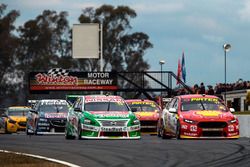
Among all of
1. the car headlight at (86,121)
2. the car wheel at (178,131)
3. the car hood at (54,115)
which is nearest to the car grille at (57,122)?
the car hood at (54,115)

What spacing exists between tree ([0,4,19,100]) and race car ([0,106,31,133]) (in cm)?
4450

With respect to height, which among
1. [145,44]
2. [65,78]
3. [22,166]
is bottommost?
[22,166]

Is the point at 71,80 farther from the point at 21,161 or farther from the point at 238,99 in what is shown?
the point at 21,161

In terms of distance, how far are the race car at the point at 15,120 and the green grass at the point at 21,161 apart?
80.1 feet

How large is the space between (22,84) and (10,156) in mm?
74104

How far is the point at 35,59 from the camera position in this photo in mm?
87188

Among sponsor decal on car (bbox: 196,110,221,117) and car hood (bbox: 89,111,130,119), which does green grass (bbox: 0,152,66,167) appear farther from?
sponsor decal on car (bbox: 196,110,221,117)

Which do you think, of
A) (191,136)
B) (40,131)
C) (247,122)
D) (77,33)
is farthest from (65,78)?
(191,136)

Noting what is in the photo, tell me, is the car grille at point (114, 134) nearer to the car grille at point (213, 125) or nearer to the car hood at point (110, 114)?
the car hood at point (110, 114)

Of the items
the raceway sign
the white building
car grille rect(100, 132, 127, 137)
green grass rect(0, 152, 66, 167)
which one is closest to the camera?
green grass rect(0, 152, 66, 167)

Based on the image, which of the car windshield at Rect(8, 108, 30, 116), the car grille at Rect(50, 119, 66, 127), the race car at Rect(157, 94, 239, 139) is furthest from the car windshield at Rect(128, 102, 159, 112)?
the car windshield at Rect(8, 108, 30, 116)

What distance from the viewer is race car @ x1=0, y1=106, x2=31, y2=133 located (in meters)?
39.3

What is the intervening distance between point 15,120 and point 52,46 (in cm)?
4898

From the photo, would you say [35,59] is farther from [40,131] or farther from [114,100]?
[114,100]
